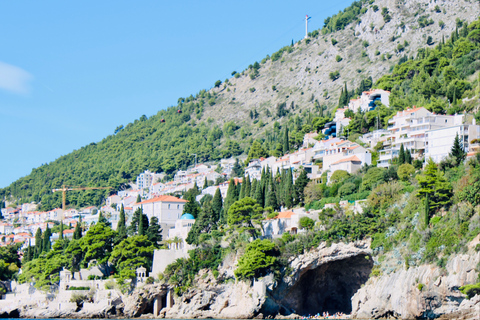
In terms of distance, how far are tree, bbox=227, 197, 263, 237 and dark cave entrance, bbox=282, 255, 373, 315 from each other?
771 cm

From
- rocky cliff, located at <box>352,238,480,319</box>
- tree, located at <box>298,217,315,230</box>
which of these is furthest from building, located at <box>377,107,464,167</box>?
rocky cliff, located at <box>352,238,480,319</box>

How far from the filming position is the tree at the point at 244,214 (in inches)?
2788

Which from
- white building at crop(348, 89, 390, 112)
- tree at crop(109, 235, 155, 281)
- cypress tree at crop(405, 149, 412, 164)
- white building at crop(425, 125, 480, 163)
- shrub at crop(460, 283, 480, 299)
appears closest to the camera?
shrub at crop(460, 283, 480, 299)

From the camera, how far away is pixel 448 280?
52125mm

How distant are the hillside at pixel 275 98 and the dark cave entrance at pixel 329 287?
58.8 m

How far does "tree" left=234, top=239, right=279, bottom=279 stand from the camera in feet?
204

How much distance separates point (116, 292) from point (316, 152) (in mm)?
36549

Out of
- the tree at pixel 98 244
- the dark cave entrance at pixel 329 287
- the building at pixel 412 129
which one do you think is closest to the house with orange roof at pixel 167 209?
the tree at pixel 98 244

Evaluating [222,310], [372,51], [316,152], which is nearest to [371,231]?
[222,310]

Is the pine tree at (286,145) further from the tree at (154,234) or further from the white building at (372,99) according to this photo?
the tree at (154,234)

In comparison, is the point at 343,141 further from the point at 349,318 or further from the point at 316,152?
the point at 349,318

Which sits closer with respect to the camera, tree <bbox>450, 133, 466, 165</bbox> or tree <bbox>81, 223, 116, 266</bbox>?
tree <bbox>450, 133, 466, 165</bbox>

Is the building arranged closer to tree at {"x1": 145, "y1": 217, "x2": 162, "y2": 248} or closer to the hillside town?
the hillside town

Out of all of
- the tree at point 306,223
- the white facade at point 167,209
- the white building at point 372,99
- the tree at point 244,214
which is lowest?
the tree at point 306,223
